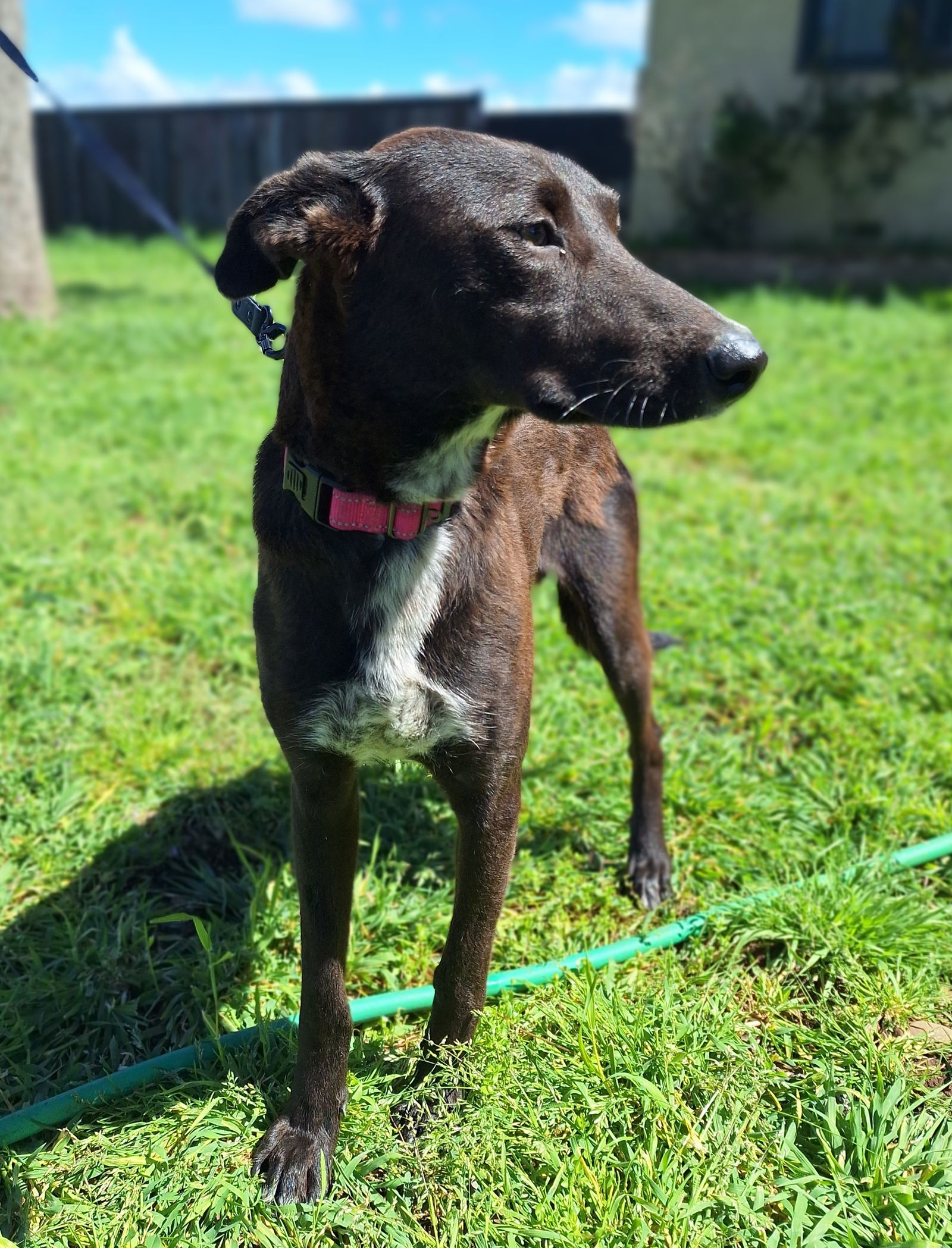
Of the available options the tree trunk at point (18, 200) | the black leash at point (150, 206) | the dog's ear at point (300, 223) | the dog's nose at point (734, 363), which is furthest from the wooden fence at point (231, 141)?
the dog's nose at point (734, 363)

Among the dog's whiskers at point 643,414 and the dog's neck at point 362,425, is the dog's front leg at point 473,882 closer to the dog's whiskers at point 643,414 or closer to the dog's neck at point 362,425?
the dog's neck at point 362,425

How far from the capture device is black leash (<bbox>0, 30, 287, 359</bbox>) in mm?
2008

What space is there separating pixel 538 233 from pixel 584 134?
15.2 metres

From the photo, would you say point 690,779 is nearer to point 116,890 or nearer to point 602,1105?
point 602,1105

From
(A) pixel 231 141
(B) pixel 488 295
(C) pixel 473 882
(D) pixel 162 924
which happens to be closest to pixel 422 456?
(B) pixel 488 295

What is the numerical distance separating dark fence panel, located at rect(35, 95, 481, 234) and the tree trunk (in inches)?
279

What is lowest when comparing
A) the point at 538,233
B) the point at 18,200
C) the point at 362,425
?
the point at 362,425

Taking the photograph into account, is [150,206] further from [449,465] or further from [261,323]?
[449,465]

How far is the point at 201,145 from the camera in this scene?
15648 mm

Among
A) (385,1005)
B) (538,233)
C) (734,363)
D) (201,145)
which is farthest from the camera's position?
(201,145)

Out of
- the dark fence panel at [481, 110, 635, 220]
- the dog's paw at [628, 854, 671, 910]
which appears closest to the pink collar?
the dog's paw at [628, 854, 671, 910]

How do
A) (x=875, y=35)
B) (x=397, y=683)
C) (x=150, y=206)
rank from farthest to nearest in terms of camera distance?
1. (x=875, y=35)
2. (x=150, y=206)
3. (x=397, y=683)

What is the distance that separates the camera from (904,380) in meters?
7.30

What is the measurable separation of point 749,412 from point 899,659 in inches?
139
